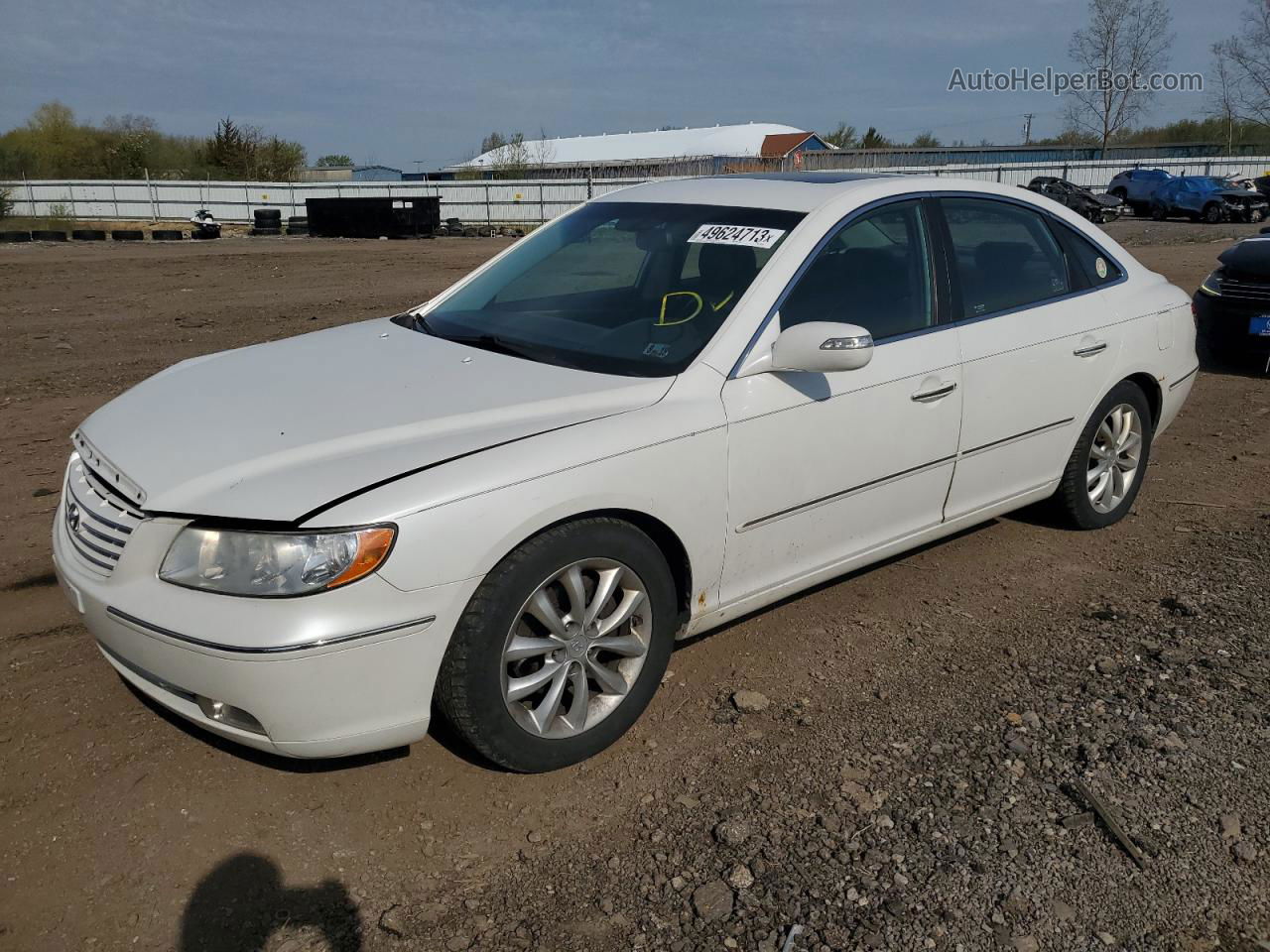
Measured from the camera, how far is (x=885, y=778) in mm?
3113

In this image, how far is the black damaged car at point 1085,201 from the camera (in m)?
31.9

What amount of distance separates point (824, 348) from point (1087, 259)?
7.47 ft

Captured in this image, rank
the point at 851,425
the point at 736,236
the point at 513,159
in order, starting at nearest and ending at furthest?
1. the point at 851,425
2. the point at 736,236
3. the point at 513,159

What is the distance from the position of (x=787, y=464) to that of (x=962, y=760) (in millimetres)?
1099

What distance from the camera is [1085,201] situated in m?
32.2

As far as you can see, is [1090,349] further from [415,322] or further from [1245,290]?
[1245,290]

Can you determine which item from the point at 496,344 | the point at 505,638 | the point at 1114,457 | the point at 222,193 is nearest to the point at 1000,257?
the point at 1114,457

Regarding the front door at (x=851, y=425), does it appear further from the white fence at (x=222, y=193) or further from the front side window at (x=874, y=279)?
the white fence at (x=222, y=193)

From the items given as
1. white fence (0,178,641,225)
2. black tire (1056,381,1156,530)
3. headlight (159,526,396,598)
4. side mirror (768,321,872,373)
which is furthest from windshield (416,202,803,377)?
white fence (0,178,641,225)

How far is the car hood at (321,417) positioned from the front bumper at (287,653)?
228mm

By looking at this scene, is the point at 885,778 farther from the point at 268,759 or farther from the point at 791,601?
the point at 268,759

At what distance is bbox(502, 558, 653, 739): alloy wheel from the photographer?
294 centimetres

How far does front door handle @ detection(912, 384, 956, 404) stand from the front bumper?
1972mm

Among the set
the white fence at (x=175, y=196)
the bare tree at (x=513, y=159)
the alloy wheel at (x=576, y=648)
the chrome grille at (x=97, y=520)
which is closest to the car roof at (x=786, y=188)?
the alloy wheel at (x=576, y=648)
